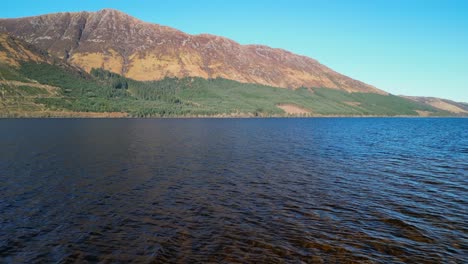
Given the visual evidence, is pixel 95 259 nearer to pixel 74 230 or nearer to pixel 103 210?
pixel 74 230

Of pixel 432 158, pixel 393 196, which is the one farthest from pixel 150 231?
pixel 432 158

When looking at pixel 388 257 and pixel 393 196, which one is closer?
pixel 388 257

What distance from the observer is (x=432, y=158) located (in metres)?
56.5

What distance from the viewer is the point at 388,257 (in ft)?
57.6

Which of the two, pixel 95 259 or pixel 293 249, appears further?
pixel 293 249

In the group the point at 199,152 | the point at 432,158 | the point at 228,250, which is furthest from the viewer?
the point at 199,152

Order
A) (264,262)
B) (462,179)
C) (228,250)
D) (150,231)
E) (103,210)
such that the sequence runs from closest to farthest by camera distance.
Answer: (264,262) < (228,250) < (150,231) < (103,210) < (462,179)

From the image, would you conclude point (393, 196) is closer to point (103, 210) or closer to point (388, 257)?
point (388, 257)

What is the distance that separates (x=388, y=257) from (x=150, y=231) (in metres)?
14.9

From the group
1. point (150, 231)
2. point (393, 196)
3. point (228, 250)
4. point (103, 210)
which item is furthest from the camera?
point (393, 196)

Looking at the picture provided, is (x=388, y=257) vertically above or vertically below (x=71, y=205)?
above

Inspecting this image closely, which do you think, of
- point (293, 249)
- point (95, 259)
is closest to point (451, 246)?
point (293, 249)

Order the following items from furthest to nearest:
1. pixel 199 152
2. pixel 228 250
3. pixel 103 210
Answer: pixel 199 152
pixel 103 210
pixel 228 250

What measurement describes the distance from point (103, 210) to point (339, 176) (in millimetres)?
28529
